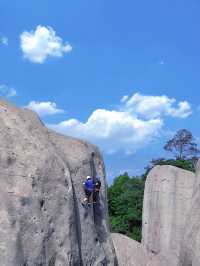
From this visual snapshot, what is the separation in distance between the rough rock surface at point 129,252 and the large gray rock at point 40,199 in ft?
19.7

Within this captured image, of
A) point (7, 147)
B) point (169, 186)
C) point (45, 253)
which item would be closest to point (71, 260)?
point (45, 253)

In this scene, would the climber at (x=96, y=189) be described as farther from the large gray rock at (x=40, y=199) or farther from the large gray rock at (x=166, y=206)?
the large gray rock at (x=166, y=206)

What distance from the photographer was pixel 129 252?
645 inches

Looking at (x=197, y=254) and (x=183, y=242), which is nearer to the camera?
(x=197, y=254)

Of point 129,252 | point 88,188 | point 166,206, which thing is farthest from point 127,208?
point 88,188

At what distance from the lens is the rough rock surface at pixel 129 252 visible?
16019 mm

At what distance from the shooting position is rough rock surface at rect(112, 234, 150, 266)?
16.0 meters

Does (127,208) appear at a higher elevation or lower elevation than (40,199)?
higher

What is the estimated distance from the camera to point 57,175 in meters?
8.78

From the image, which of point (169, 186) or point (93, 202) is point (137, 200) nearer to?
point (169, 186)

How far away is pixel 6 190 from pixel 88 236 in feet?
6.97

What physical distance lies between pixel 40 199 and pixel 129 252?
28.1ft

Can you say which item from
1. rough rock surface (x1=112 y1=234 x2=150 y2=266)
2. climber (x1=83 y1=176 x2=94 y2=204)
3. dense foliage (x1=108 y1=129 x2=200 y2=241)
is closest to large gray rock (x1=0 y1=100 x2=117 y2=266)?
climber (x1=83 y1=176 x2=94 y2=204)

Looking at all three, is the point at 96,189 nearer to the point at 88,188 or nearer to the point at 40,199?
the point at 88,188
